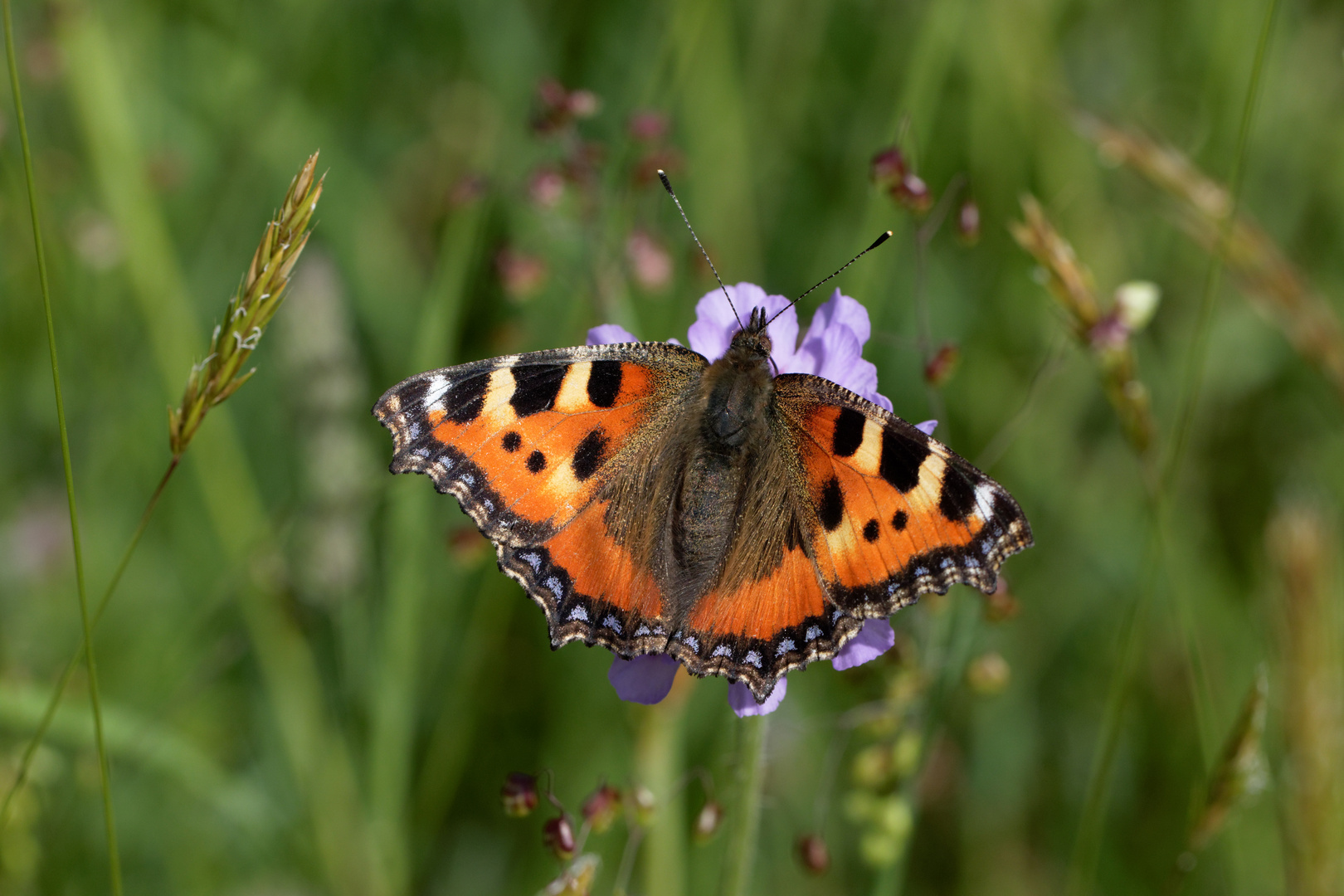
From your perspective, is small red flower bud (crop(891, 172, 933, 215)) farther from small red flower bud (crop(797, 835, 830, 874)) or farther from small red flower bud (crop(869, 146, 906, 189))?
small red flower bud (crop(797, 835, 830, 874))

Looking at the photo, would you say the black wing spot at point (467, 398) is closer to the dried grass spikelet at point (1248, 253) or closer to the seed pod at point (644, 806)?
the seed pod at point (644, 806)

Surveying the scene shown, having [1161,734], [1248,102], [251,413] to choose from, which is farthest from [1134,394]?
[251,413]

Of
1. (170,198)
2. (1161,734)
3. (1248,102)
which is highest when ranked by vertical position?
(170,198)

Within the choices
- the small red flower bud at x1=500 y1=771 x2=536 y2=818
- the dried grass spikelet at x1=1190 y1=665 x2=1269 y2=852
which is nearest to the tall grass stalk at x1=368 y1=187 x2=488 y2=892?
the small red flower bud at x1=500 y1=771 x2=536 y2=818

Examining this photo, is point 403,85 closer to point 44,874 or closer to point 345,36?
point 345,36


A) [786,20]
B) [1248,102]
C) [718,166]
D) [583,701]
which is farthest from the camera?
[786,20]

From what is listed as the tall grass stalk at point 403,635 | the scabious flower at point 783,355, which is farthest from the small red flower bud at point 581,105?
the scabious flower at point 783,355
